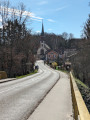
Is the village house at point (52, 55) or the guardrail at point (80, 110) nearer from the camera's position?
the guardrail at point (80, 110)

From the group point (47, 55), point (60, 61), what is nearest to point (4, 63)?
point (60, 61)

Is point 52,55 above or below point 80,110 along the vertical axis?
above

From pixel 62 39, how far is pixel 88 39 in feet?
413

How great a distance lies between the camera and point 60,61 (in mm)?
110062

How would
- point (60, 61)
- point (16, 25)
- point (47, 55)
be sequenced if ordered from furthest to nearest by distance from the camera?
point (47, 55)
point (60, 61)
point (16, 25)

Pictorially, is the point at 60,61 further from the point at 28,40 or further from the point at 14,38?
the point at 14,38

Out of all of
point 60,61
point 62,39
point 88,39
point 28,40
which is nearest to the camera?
point 88,39

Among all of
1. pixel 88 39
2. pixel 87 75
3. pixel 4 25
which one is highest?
pixel 4 25

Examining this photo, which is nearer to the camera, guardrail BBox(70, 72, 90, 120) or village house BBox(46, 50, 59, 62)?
guardrail BBox(70, 72, 90, 120)

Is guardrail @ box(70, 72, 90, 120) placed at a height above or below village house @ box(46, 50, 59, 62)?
below

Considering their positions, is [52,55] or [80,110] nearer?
[80,110]

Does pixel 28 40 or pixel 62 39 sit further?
pixel 62 39

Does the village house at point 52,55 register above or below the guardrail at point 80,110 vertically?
above

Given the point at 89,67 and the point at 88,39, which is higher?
the point at 88,39
